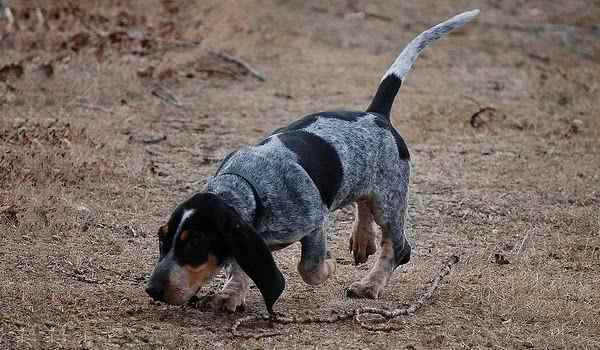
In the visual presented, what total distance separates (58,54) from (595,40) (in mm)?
7784

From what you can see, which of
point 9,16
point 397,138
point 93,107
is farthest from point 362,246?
point 9,16

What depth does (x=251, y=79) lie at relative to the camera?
11289 mm

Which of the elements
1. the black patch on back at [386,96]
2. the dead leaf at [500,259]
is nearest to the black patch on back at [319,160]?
the black patch on back at [386,96]

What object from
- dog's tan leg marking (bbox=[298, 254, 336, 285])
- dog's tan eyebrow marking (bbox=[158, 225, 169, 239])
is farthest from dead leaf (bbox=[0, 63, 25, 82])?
dog's tan eyebrow marking (bbox=[158, 225, 169, 239])

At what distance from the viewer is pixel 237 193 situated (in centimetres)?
462

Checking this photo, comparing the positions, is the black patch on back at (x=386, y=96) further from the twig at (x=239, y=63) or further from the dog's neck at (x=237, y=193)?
the twig at (x=239, y=63)

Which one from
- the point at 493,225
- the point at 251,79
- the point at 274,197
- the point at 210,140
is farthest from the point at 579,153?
the point at 274,197

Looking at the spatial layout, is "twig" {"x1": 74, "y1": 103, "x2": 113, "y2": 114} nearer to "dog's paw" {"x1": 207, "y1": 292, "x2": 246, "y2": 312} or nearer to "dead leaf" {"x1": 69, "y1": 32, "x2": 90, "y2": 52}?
"dead leaf" {"x1": 69, "y1": 32, "x2": 90, "y2": 52}

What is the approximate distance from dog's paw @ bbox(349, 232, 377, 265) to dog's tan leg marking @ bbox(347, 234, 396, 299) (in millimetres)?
237

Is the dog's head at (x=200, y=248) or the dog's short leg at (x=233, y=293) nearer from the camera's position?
the dog's head at (x=200, y=248)

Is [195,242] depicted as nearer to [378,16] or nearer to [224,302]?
[224,302]

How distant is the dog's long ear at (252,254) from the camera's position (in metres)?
4.36

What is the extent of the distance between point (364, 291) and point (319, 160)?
728mm

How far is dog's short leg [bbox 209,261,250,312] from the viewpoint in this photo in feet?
15.7
